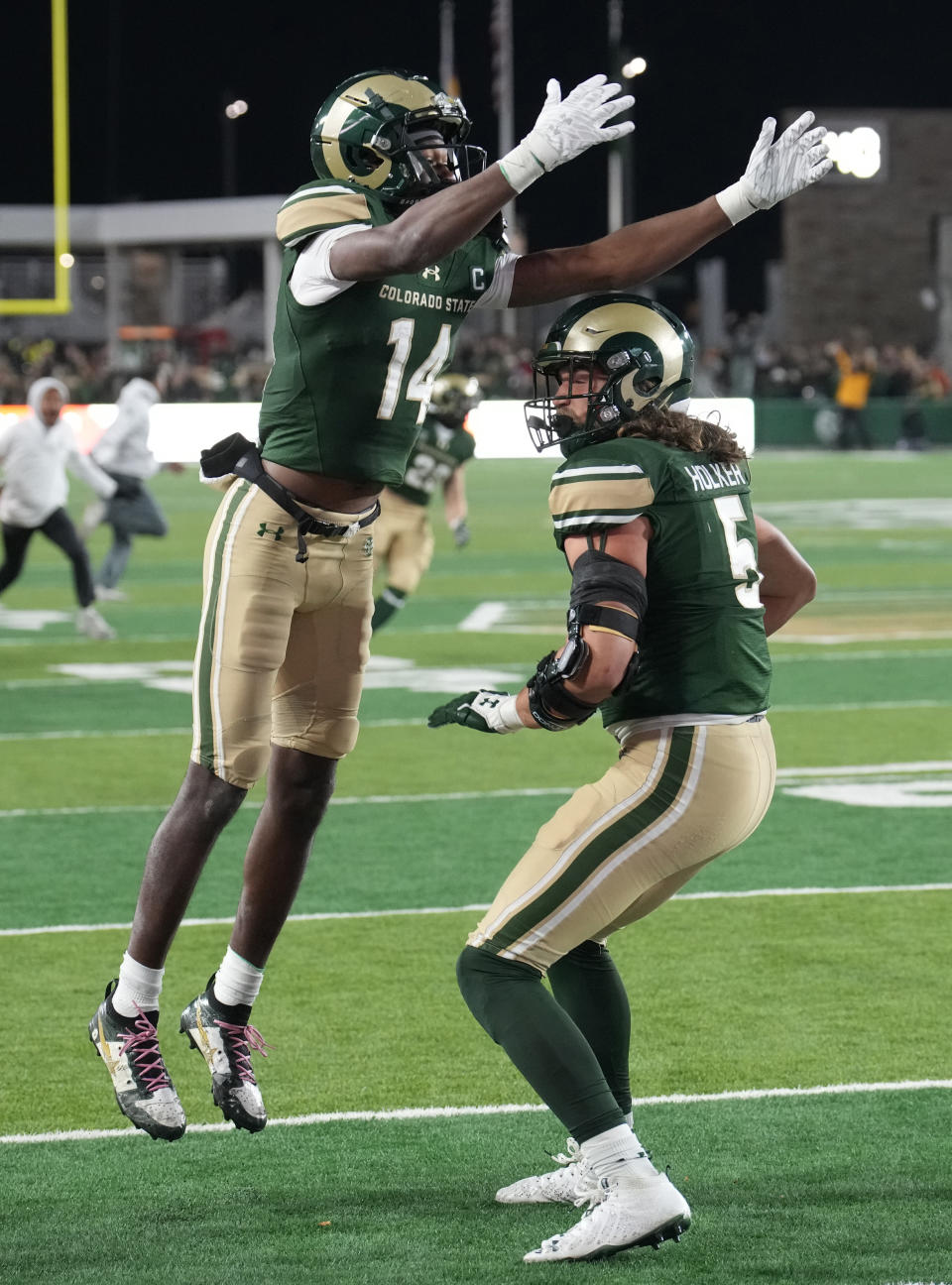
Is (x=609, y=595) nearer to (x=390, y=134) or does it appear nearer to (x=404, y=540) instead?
(x=390, y=134)

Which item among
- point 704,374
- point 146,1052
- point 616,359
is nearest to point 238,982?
point 146,1052

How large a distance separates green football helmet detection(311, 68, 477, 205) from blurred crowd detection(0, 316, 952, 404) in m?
34.1

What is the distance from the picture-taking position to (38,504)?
46.8 feet

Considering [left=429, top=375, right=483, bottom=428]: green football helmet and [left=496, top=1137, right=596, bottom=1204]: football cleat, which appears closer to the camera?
[left=496, top=1137, right=596, bottom=1204]: football cleat

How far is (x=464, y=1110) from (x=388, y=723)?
19.9 ft

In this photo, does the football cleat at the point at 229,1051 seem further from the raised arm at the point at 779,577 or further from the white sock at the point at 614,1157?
the raised arm at the point at 779,577

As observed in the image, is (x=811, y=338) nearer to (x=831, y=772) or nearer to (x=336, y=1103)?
(x=831, y=772)

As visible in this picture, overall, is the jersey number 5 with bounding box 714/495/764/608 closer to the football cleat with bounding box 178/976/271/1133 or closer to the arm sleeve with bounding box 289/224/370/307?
the arm sleeve with bounding box 289/224/370/307

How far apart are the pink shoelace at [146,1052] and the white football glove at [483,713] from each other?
1.00 metres

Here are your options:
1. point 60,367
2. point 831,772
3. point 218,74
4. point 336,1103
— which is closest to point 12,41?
point 218,74

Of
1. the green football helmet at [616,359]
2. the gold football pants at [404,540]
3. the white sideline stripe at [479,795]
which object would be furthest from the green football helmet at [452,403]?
the green football helmet at [616,359]

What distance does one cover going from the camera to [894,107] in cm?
5141

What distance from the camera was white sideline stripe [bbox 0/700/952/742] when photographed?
10.6 metres

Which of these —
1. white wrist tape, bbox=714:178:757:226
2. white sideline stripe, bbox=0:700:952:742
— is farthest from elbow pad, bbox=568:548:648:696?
white sideline stripe, bbox=0:700:952:742
